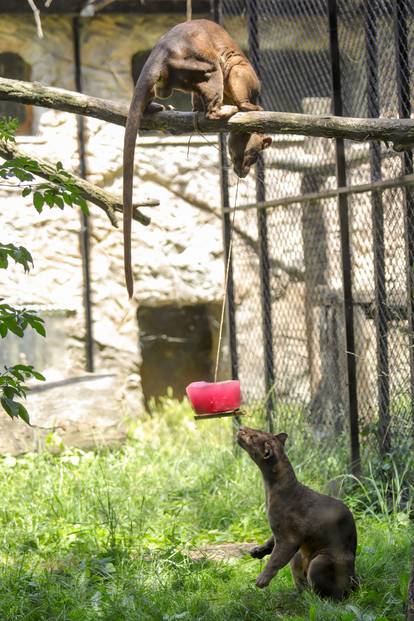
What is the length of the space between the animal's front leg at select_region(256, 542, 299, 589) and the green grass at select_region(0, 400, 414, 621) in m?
0.16

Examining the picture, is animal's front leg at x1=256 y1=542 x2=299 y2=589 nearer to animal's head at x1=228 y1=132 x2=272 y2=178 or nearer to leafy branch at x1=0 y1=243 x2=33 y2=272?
leafy branch at x1=0 y1=243 x2=33 y2=272

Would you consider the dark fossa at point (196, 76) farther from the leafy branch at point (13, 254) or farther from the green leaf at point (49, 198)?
the leafy branch at point (13, 254)

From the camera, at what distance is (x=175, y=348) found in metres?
12.4

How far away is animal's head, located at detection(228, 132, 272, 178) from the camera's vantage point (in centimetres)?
542

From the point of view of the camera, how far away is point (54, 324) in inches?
433

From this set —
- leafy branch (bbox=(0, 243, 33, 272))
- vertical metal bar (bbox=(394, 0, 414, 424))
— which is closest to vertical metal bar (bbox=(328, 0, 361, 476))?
vertical metal bar (bbox=(394, 0, 414, 424))

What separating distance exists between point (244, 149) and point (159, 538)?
2688mm

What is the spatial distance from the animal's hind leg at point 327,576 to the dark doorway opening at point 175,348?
7.44 meters

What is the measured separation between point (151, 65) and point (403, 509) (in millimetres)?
3523

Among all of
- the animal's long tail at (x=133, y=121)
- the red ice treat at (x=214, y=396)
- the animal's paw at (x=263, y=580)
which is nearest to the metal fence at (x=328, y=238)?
the red ice treat at (x=214, y=396)

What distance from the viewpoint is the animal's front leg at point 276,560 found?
15.7 ft

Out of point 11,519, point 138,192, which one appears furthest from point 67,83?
point 11,519

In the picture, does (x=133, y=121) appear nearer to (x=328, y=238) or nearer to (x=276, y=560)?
(x=276, y=560)

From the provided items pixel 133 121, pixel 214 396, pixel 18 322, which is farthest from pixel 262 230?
pixel 18 322
